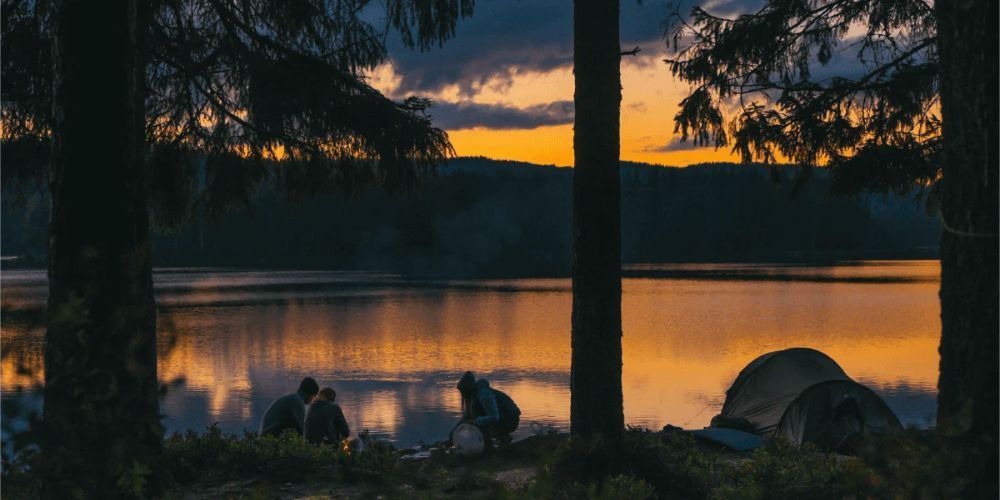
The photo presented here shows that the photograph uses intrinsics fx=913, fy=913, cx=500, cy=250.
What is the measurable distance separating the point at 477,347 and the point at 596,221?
32.2 metres

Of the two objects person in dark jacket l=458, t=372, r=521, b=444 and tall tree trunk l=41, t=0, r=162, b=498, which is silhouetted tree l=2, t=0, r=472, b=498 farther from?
person in dark jacket l=458, t=372, r=521, b=444

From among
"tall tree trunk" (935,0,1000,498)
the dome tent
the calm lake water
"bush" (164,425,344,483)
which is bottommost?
the calm lake water

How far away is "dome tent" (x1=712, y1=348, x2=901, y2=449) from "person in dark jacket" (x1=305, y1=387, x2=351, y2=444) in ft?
17.9

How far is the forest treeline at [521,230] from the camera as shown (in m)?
148

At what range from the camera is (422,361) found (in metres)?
34.8

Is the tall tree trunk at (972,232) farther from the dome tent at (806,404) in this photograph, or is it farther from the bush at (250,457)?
the dome tent at (806,404)

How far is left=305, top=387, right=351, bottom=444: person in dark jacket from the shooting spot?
1113 cm

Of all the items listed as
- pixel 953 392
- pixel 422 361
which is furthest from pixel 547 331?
pixel 953 392

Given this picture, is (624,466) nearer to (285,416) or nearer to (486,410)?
(486,410)

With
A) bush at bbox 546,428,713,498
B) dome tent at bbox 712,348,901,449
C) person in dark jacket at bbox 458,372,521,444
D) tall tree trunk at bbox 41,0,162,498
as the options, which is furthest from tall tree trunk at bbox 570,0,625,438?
dome tent at bbox 712,348,901,449

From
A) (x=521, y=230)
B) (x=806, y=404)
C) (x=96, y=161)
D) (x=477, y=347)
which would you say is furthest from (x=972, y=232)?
(x=521, y=230)

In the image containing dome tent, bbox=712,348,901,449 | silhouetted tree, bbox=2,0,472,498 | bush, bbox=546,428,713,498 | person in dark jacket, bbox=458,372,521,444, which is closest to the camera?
silhouetted tree, bbox=2,0,472,498

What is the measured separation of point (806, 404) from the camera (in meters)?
13.4

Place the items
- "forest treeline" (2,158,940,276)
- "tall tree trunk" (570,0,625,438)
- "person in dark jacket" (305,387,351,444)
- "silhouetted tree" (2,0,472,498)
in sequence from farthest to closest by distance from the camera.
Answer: "forest treeline" (2,158,940,276), "person in dark jacket" (305,387,351,444), "tall tree trunk" (570,0,625,438), "silhouetted tree" (2,0,472,498)
